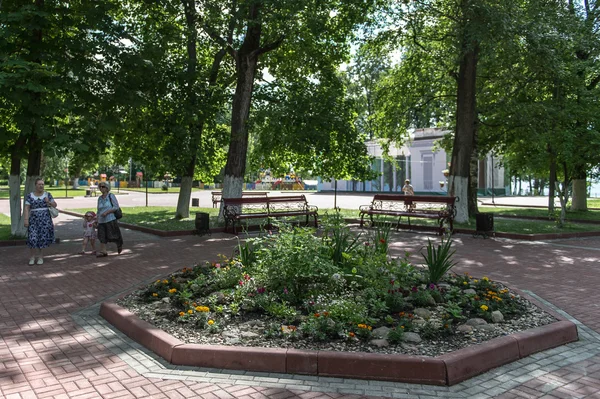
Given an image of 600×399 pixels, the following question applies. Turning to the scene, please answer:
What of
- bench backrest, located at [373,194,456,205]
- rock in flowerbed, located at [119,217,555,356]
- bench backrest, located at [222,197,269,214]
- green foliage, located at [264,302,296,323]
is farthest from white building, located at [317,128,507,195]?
green foliage, located at [264,302,296,323]

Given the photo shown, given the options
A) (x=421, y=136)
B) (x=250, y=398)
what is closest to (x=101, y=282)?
(x=250, y=398)

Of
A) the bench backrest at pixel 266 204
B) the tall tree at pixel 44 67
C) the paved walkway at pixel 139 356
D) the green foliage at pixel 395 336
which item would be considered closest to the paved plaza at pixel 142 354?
the paved walkway at pixel 139 356

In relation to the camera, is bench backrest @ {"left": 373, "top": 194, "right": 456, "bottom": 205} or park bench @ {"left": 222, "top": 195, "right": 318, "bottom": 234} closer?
bench backrest @ {"left": 373, "top": 194, "right": 456, "bottom": 205}

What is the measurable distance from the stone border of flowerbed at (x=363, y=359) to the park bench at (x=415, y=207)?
27.5ft

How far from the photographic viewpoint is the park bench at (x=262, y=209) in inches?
547

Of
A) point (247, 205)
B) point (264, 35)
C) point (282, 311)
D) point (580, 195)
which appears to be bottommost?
point (282, 311)

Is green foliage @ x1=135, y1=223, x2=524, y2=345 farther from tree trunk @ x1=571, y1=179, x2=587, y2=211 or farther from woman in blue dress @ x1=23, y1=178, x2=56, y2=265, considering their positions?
tree trunk @ x1=571, y1=179, x2=587, y2=211

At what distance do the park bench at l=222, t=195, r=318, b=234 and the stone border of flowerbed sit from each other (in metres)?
9.15

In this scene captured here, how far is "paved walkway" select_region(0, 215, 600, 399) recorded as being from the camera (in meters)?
3.67

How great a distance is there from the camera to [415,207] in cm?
1513

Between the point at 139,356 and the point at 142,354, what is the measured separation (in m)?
0.05

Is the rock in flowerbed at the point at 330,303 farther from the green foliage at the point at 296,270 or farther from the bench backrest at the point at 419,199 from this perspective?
the bench backrest at the point at 419,199

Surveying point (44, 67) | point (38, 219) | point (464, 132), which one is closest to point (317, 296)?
point (38, 219)

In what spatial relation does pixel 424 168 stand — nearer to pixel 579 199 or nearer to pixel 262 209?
pixel 579 199
